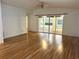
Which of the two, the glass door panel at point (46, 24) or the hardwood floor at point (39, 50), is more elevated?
the glass door panel at point (46, 24)

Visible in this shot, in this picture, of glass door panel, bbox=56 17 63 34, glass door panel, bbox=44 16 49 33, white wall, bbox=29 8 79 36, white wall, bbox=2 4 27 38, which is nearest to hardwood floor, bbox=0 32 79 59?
white wall, bbox=2 4 27 38

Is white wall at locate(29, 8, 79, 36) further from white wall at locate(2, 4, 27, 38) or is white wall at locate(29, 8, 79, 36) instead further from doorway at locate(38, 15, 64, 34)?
white wall at locate(2, 4, 27, 38)

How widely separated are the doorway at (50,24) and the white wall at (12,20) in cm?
241

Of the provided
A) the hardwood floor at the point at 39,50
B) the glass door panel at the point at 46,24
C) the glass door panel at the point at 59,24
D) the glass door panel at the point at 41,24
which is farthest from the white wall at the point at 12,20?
the glass door panel at the point at 59,24

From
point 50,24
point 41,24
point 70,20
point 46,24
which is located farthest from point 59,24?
point 41,24

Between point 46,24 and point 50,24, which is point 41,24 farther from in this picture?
point 50,24

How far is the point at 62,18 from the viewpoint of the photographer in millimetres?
9336

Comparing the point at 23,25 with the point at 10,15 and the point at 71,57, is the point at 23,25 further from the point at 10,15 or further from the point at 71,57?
the point at 71,57

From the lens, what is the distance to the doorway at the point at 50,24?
10.1m

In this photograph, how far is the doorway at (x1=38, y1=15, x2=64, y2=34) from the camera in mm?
10059

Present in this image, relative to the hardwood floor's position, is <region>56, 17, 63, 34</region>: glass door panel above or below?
above

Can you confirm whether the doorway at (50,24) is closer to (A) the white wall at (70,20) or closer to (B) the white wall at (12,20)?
(A) the white wall at (70,20)

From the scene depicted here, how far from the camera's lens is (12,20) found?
7.89 m

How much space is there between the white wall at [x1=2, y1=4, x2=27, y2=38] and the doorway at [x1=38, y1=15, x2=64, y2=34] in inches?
94.8
